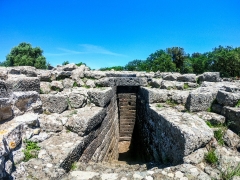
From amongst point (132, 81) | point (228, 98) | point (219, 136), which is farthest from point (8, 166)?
point (132, 81)

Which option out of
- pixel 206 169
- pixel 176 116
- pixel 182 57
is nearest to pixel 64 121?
pixel 176 116

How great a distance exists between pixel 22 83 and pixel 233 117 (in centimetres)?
355

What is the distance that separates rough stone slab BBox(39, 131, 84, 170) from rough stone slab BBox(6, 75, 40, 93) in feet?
3.11

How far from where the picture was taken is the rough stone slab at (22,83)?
293cm

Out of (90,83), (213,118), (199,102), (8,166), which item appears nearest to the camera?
(8,166)

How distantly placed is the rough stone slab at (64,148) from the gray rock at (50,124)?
12cm

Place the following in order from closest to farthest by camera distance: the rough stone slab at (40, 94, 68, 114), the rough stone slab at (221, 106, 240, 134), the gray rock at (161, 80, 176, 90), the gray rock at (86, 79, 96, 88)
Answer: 1. the rough stone slab at (221, 106, 240, 134)
2. the rough stone slab at (40, 94, 68, 114)
3. the gray rock at (86, 79, 96, 88)
4. the gray rock at (161, 80, 176, 90)

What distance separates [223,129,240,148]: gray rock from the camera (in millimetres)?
2778

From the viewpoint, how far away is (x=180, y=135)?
2674mm

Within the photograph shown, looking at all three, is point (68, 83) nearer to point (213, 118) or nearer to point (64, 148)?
point (64, 148)

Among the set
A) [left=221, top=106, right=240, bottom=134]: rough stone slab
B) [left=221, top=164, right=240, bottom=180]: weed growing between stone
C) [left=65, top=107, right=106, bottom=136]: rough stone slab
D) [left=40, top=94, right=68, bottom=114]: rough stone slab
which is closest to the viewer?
[left=221, top=164, right=240, bottom=180]: weed growing between stone

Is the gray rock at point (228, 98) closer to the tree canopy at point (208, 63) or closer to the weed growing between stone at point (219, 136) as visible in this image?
the weed growing between stone at point (219, 136)

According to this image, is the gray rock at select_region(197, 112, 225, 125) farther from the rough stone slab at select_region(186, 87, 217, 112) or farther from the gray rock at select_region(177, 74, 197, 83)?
the gray rock at select_region(177, 74, 197, 83)

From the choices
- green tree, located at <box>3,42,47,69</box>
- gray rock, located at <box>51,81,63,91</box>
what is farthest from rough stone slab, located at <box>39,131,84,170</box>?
green tree, located at <box>3,42,47,69</box>
